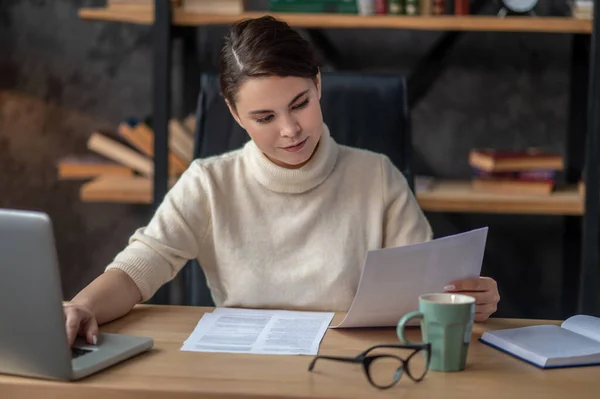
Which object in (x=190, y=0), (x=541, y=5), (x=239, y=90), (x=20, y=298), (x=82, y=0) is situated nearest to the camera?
(x=20, y=298)

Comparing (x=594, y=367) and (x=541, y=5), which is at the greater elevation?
(x=541, y=5)

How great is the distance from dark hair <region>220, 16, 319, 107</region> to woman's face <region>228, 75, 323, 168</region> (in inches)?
0.5

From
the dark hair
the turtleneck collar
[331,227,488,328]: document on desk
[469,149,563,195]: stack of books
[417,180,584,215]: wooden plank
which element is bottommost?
[417,180,584,215]: wooden plank

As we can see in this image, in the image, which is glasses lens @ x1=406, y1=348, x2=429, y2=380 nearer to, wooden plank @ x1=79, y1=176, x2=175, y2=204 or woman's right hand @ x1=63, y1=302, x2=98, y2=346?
woman's right hand @ x1=63, y1=302, x2=98, y2=346

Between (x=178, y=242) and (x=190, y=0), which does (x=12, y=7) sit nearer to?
(x=190, y=0)

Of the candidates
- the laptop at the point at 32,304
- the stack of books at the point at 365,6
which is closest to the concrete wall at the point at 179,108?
the stack of books at the point at 365,6

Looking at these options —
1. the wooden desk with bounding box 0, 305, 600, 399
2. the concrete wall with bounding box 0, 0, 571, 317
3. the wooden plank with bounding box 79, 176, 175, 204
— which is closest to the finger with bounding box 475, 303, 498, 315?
the wooden desk with bounding box 0, 305, 600, 399

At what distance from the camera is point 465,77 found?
2686mm

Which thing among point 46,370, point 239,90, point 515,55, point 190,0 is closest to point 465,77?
point 515,55

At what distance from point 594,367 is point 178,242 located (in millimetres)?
722

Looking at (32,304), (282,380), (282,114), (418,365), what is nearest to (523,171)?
(282,114)

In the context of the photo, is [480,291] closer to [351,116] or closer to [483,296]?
[483,296]

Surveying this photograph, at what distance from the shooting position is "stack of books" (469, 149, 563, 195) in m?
2.41

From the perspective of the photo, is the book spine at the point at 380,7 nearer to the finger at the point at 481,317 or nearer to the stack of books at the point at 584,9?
the stack of books at the point at 584,9
